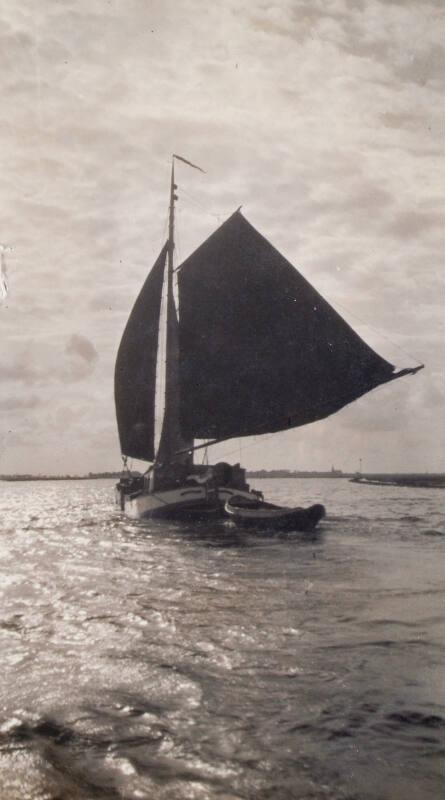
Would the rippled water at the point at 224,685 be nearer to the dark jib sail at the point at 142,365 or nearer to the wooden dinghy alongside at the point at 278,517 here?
the wooden dinghy alongside at the point at 278,517

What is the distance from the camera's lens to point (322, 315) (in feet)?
93.7

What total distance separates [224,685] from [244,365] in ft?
73.6

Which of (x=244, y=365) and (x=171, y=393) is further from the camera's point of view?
(x=171, y=393)

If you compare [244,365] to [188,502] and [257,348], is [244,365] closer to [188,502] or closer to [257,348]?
[257,348]

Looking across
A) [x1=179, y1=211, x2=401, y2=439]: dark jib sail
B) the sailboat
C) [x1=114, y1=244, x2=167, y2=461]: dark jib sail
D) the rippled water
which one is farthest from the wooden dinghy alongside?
[x1=114, y1=244, x2=167, y2=461]: dark jib sail

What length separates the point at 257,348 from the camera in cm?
2906

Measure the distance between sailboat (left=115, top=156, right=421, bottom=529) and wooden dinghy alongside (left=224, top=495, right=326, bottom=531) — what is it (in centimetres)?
6

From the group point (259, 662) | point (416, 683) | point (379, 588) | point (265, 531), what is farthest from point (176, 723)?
point (265, 531)

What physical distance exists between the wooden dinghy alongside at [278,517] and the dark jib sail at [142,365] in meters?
11.7

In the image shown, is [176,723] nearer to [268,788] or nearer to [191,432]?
[268,788]

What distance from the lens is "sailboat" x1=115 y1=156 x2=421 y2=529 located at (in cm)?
2786

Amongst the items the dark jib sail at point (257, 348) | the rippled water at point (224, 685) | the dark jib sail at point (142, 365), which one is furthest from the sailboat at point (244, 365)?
the rippled water at point (224, 685)

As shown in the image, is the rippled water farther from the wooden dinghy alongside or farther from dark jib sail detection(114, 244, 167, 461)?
dark jib sail detection(114, 244, 167, 461)

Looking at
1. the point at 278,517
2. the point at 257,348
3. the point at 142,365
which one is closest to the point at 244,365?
the point at 257,348
